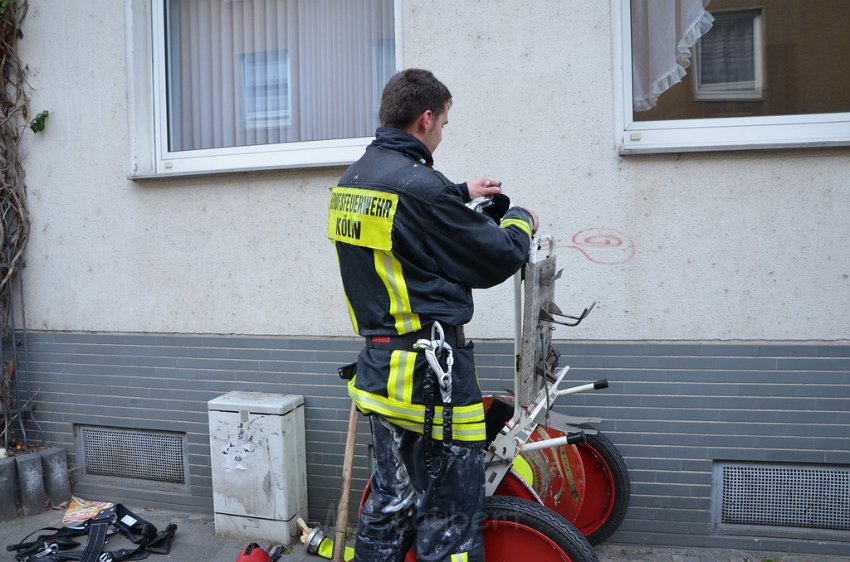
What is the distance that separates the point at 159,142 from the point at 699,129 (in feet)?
11.0

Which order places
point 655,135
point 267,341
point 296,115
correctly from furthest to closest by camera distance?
point 296,115 → point 267,341 → point 655,135

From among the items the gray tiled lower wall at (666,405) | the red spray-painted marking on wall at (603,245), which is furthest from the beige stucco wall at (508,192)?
the gray tiled lower wall at (666,405)

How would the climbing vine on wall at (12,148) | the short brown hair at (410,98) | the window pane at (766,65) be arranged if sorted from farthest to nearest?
the climbing vine on wall at (12,148) → the window pane at (766,65) → the short brown hair at (410,98)

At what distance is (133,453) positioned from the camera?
16.0ft

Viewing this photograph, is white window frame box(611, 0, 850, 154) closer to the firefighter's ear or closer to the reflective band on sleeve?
the firefighter's ear

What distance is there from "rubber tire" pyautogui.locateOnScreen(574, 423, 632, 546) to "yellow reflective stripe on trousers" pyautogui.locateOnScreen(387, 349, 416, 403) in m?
1.42

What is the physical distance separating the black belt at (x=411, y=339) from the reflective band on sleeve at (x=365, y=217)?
0.32m

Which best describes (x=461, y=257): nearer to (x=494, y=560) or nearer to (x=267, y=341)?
(x=494, y=560)

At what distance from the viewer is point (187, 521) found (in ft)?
15.1

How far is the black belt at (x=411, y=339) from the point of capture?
255cm

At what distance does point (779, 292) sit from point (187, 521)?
368 centimetres

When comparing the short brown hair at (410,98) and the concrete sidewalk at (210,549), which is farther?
the concrete sidewalk at (210,549)

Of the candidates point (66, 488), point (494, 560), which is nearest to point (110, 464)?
point (66, 488)

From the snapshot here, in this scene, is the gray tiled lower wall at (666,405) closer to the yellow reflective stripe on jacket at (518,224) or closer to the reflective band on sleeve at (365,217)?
the yellow reflective stripe on jacket at (518,224)
